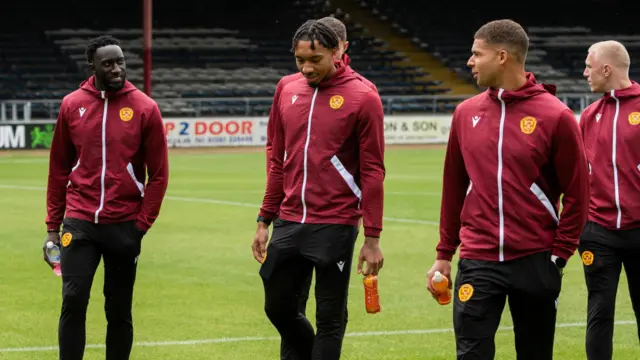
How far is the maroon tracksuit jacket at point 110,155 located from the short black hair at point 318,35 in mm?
1262

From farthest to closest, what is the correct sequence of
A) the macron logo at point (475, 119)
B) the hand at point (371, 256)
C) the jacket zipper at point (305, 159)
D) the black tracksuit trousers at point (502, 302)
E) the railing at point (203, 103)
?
the railing at point (203, 103) → the jacket zipper at point (305, 159) → the hand at point (371, 256) → the macron logo at point (475, 119) → the black tracksuit trousers at point (502, 302)

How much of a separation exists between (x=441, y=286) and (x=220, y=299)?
20.0ft

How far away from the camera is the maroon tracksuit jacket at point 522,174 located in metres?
5.95

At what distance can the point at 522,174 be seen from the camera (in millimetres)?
5984

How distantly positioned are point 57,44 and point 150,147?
38.6 meters

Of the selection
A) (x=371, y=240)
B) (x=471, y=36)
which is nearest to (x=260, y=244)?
(x=371, y=240)

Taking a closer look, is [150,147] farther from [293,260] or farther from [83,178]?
[293,260]

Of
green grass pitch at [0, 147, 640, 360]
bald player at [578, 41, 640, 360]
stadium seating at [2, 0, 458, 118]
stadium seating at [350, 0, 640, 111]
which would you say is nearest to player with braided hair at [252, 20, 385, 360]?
bald player at [578, 41, 640, 360]

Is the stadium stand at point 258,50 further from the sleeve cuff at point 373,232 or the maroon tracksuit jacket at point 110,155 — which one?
the sleeve cuff at point 373,232

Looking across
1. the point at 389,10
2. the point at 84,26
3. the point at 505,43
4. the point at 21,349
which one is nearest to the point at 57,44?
the point at 84,26

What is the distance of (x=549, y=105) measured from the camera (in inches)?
235

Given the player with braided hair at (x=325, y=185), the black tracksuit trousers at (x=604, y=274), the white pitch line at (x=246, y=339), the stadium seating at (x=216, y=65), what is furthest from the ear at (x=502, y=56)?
the stadium seating at (x=216, y=65)

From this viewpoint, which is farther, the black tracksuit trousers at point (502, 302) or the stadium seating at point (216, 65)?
the stadium seating at point (216, 65)

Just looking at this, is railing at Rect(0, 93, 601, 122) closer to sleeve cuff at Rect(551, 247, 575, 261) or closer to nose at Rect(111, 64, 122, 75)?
nose at Rect(111, 64, 122, 75)
